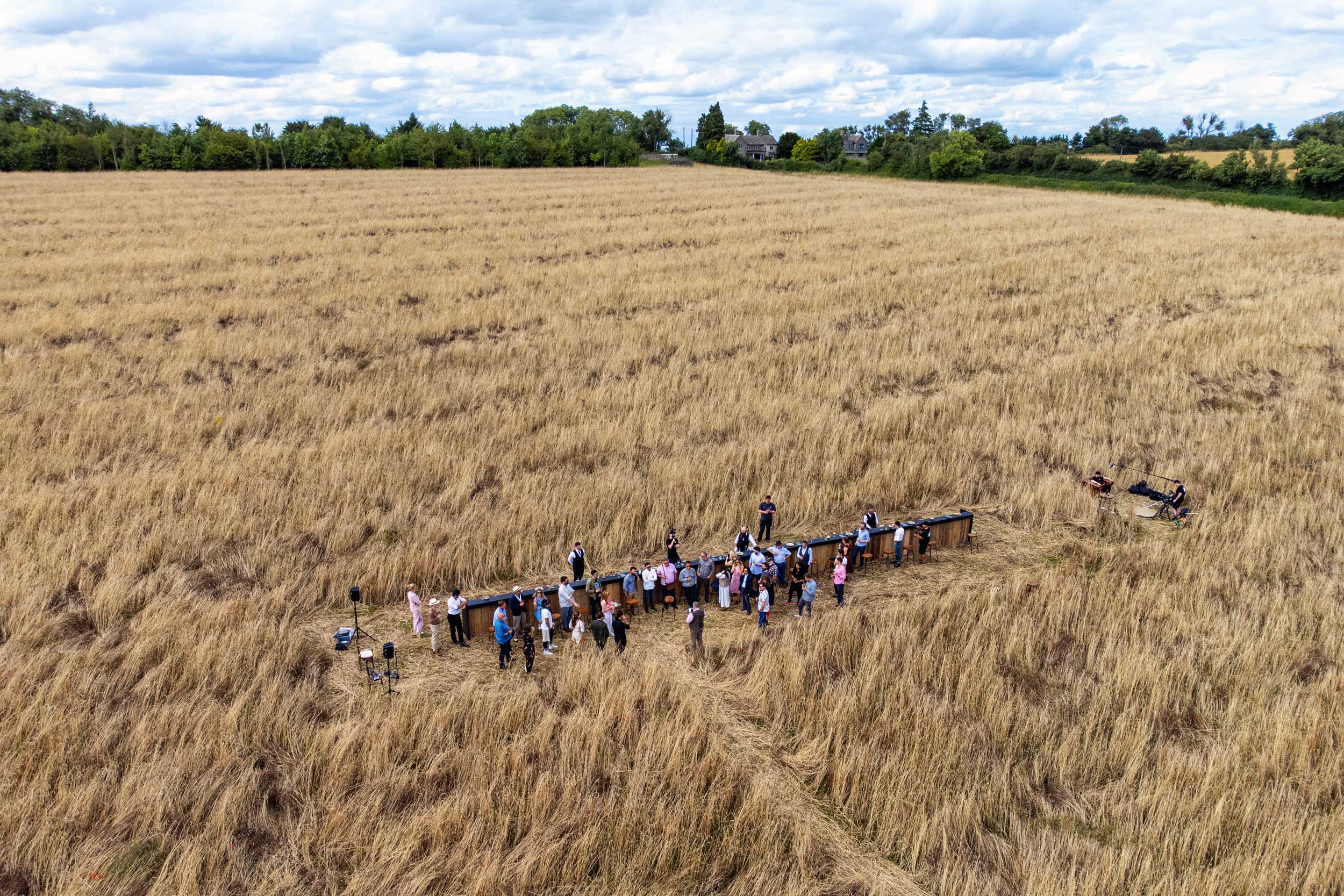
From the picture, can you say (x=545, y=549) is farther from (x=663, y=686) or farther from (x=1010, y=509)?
(x=1010, y=509)

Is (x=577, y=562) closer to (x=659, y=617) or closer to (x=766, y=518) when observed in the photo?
(x=659, y=617)

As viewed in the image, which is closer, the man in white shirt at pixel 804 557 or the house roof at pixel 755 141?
the man in white shirt at pixel 804 557

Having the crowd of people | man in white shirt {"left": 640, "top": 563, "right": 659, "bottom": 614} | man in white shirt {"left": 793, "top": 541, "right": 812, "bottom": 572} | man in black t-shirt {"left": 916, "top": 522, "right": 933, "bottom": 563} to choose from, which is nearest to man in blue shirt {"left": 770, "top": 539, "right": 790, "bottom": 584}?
the crowd of people

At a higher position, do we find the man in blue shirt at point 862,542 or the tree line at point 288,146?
the tree line at point 288,146

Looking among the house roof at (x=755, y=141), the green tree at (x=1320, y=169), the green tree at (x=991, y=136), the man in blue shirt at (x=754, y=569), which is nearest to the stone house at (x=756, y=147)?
the house roof at (x=755, y=141)

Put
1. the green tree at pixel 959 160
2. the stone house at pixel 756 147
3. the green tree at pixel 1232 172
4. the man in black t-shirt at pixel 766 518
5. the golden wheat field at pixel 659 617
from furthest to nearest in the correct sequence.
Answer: the stone house at pixel 756 147 < the green tree at pixel 959 160 < the green tree at pixel 1232 172 < the man in black t-shirt at pixel 766 518 < the golden wheat field at pixel 659 617

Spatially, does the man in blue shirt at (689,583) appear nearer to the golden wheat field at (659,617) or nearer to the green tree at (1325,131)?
the golden wheat field at (659,617)

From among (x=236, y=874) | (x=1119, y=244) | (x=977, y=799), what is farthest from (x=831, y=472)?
(x=1119, y=244)

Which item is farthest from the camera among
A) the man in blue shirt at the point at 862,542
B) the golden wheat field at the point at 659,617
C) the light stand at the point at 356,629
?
the man in blue shirt at the point at 862,542
